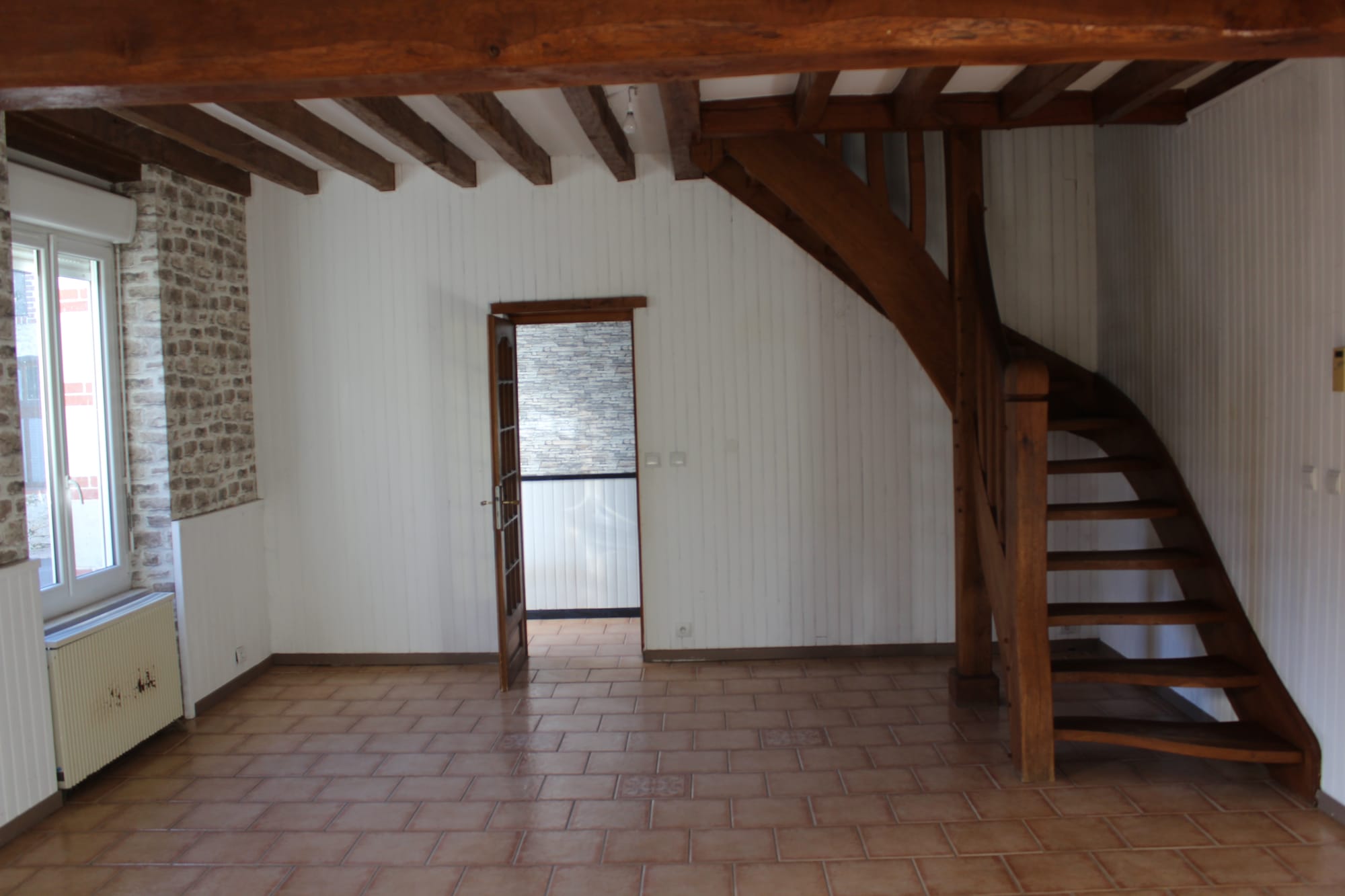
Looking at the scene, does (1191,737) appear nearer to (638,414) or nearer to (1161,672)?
(1161,672)

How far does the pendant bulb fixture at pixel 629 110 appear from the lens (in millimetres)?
4449

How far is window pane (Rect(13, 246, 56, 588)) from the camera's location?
452cm

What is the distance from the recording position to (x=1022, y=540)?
418 cm

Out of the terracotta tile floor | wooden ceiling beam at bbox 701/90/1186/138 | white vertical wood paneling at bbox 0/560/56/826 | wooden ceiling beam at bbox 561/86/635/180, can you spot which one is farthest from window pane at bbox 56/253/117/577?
wooden ceiling beam at bbox 701/90/1186/138

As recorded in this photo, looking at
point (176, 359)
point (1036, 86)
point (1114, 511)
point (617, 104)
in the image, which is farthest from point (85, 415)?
point (1114, 511)

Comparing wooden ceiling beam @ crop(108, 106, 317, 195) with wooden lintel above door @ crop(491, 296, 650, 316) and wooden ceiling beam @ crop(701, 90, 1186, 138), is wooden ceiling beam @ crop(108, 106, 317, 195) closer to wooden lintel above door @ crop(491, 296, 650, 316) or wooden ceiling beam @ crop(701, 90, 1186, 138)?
wooden lintel above door @ crop(491, 296, 650, 316)

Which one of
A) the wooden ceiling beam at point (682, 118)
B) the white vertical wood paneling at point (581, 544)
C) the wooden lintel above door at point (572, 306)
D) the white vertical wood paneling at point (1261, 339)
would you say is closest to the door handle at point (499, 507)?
the wooden lintel above door at point (572, 306)

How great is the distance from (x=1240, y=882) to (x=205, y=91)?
14.2 ft

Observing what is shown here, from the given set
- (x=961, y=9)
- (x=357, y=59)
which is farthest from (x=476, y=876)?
(x=961, y=9)

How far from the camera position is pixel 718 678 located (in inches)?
228

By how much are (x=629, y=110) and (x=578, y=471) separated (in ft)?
12.0

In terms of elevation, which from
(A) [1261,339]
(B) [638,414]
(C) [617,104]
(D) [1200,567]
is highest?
(C) [617,104]

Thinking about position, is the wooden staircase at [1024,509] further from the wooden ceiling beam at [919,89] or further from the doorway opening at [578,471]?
the doorway opening at [578,471]

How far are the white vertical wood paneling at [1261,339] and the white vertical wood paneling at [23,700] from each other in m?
5.35
